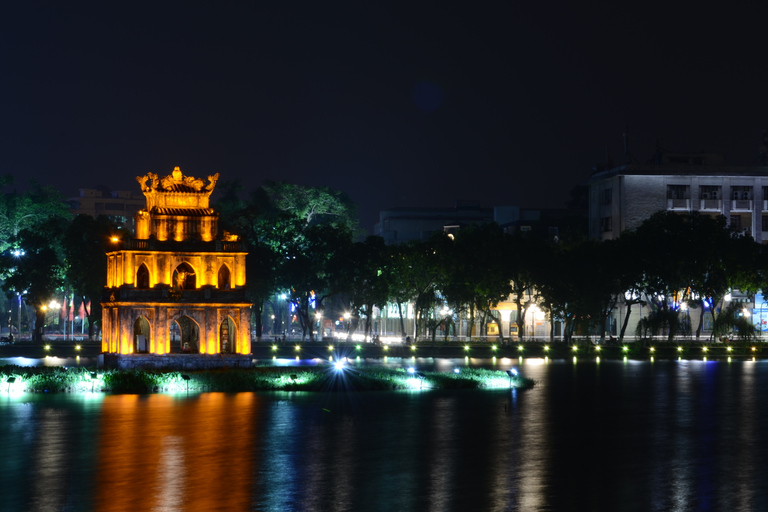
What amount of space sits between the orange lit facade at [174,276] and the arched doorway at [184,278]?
117 mm

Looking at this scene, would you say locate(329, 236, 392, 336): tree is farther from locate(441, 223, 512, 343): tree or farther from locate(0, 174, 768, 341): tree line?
locate(441, 223, 512, 343): tree

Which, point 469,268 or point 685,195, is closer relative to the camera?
point 469,268

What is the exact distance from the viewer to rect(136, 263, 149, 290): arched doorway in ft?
215

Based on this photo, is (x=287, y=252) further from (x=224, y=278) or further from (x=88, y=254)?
(x=224, y=278)

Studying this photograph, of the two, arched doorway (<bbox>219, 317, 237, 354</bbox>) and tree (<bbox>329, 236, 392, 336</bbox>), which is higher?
tree (<bbox>329, 236, 392, 336</bbox>)

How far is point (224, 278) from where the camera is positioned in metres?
66.5

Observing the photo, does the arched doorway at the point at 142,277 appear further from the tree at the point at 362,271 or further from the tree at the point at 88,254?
the tree at the point at 362,271

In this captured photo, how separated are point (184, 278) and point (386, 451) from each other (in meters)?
39.7

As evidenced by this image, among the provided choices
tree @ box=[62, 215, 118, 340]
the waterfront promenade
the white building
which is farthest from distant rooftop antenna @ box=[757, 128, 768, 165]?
tree @ box=[62, 215, 118, 340]

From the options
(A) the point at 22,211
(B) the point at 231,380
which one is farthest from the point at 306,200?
(B) the point at 231,380

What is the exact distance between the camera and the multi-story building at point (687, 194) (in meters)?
127

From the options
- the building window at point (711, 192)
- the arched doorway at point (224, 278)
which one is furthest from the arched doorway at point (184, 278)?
the building window at point (711, 192)

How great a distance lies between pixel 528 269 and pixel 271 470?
76214mm

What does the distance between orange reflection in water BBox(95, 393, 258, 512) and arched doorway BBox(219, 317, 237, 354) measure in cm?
2004
